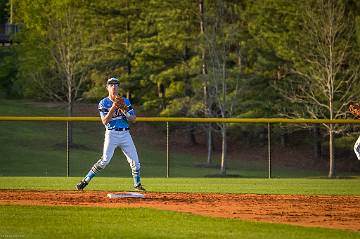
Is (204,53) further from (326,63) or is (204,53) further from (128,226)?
(128,226)

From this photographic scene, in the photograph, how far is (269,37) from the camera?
134 feet

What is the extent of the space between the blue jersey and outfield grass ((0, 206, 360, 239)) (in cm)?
268

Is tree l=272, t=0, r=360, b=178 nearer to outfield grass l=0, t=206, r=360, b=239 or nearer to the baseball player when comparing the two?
the baseball player

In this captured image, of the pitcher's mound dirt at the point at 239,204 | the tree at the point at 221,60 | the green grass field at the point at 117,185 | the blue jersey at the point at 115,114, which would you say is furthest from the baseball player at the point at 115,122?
the tree at the point at 221,60

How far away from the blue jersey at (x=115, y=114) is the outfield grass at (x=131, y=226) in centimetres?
268

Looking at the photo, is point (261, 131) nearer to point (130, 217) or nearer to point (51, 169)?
point (51, 169)

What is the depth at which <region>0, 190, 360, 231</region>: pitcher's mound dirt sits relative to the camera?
13.5 m

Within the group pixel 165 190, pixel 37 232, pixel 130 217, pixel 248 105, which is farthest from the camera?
pixel 248 105

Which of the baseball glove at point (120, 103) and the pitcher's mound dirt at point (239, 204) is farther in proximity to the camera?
the baseball glove at point (120, 103)

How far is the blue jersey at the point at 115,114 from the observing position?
16.4 meters

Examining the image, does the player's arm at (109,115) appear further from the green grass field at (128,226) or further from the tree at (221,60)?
the tree at (221,60)

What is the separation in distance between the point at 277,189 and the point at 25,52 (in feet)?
93.1

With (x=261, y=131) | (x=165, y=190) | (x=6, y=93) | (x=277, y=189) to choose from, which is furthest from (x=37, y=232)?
(x=6, y=93)

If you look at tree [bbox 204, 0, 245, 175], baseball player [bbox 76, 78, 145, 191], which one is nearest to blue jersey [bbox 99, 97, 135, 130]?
baseball player [bbox 76, 78, 145, 191]
